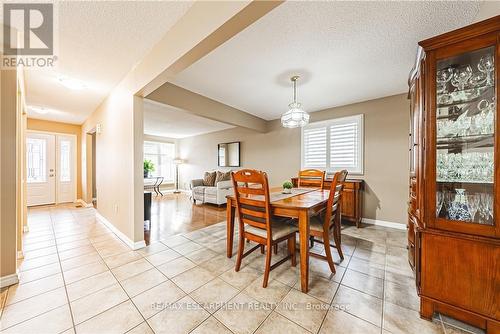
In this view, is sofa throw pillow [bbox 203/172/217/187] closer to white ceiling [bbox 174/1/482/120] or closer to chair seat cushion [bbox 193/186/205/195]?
chair seat cushion [bbox 193/186/205/195]

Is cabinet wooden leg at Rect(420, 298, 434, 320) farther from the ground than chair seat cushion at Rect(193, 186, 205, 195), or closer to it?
closer to it

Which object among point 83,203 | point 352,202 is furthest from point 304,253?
point 83,203

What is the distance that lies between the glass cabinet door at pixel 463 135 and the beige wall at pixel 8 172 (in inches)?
144

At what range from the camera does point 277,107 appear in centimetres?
404

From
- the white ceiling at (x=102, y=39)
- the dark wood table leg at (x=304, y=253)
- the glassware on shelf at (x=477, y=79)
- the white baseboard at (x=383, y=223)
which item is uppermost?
the white ceiling at (x=102, y=39)

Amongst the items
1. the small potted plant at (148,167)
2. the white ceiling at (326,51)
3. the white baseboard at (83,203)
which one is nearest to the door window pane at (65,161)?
the white baseboard at (83,203)

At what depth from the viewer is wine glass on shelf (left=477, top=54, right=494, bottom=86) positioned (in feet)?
4.19

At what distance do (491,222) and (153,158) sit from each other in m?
8.58

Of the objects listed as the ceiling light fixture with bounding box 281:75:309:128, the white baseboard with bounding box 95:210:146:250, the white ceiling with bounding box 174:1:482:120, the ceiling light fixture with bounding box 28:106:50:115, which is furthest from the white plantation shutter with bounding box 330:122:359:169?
the ceiling light fixture with bounding box 28:106:50:115

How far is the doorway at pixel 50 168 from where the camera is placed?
497 cm

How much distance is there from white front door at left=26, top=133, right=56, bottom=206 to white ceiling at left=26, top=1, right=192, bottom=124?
2650mm

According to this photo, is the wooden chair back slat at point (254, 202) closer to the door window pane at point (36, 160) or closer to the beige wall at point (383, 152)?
the beige wall at point (383, 152)

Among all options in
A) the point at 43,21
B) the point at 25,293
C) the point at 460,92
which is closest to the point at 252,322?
the point at 25,293

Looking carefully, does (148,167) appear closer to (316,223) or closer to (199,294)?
(199,294)
